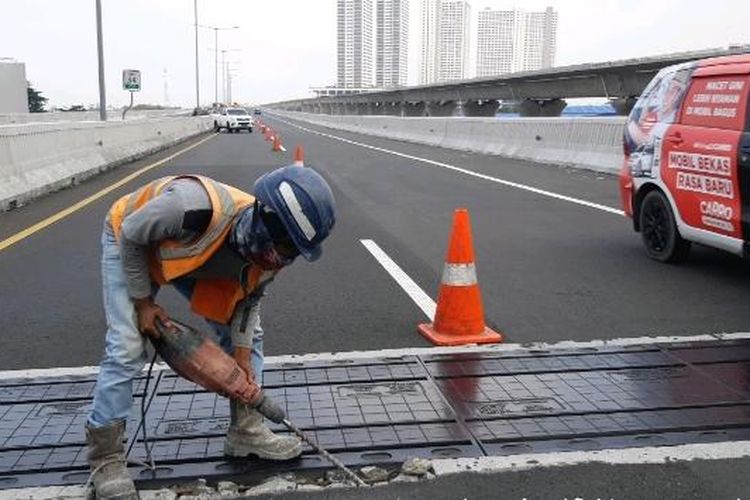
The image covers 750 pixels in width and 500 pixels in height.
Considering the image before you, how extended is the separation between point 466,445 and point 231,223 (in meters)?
1.55

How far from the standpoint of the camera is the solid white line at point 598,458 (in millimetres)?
3520

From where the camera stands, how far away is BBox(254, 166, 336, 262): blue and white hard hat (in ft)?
9.16

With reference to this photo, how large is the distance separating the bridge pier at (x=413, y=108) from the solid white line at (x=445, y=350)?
64.4 meters

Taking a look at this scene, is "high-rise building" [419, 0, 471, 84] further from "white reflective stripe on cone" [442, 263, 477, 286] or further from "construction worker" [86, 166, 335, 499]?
"construction worker" [86, 166, 335, 499]

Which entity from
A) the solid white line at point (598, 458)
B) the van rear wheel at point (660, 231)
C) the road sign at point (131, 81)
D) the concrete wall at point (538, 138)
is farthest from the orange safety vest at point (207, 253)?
the road sign at point (131, 81)

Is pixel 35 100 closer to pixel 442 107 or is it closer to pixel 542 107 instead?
pixel 442 107

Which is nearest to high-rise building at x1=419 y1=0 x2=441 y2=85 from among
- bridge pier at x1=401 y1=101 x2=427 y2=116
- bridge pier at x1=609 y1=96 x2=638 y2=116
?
bridge pier at x1=401 y1=101 x2=427 y2=116

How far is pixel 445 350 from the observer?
5.13 meters

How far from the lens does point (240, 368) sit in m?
3.27

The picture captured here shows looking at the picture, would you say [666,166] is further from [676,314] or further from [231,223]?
[231,223]

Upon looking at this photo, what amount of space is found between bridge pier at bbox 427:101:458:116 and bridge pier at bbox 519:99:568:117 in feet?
43.0

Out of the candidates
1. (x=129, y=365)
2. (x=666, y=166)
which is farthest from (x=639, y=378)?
(x=666, y=166)

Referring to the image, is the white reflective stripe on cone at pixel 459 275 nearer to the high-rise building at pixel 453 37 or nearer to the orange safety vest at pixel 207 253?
the orange safety vest at pixel 207 253

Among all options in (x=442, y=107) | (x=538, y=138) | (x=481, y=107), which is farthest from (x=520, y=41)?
(x=538, y=138)
